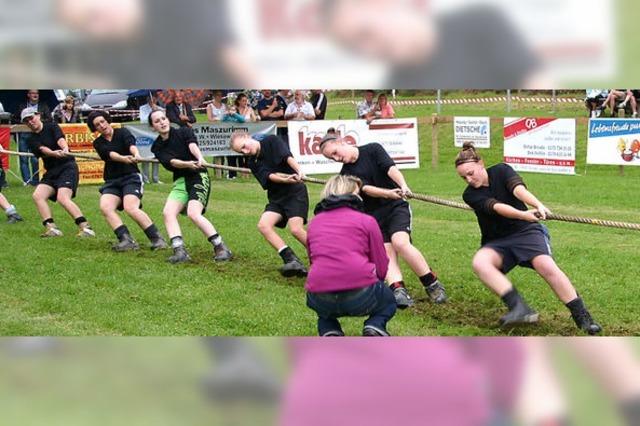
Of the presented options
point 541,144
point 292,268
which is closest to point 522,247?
point 292,268

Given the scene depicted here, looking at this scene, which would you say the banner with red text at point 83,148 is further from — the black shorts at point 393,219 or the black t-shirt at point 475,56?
the black t-shirt at point 475,56

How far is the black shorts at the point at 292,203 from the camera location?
9156mm

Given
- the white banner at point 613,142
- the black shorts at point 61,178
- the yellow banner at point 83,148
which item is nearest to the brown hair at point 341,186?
the black shorts at point 61,178

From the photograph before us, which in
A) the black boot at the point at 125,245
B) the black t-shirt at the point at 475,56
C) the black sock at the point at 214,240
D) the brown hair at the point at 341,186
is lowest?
the black boot at the point at 125,245

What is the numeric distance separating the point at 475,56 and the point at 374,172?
7.03 m

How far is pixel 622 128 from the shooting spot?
18.9 metres

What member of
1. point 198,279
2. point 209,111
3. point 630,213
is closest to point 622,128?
point 630,213

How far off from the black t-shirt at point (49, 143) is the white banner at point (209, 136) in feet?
23.0

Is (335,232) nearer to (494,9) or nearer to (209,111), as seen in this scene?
(494,9)

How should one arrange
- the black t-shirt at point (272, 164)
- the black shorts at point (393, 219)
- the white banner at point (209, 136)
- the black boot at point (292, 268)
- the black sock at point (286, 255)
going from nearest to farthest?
the black shorts at point (393, 219) < the black boot at point (292, 268) < the black sock at point (286, 255) < the black t-shirt at point (272, 164) < the white banner at point (209, 136)

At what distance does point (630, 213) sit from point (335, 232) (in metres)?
9.46

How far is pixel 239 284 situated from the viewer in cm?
838

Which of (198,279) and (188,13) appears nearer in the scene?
(188,13)

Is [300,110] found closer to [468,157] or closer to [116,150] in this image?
[116,150]
